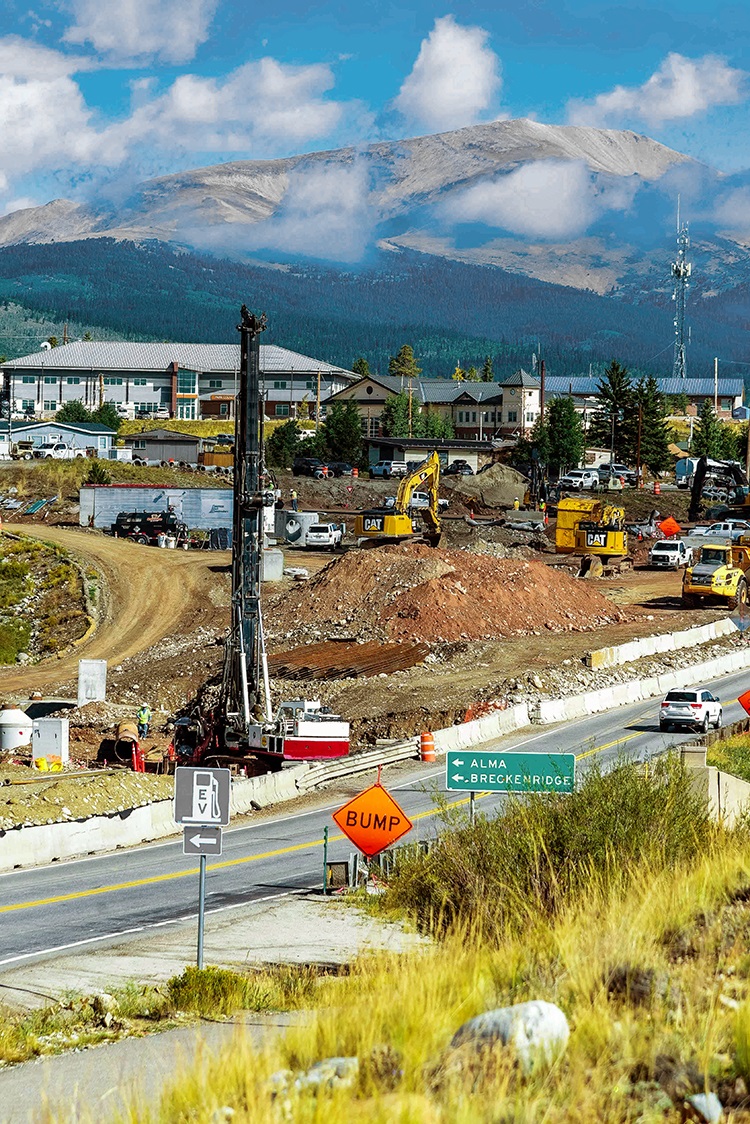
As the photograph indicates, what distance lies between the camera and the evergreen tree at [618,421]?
151250 mm

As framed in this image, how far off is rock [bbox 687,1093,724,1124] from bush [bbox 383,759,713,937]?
812cm

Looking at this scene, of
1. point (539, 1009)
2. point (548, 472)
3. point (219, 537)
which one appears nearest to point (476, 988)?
point (539, 1009)

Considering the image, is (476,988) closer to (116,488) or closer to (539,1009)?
(539,1009)

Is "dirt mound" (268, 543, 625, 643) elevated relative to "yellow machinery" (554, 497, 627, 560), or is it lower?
lower

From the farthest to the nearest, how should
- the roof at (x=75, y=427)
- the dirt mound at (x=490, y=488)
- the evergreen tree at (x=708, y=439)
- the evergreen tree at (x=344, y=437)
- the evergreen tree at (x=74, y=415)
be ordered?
1. the evergreen tree at (x=74, y=415)
2. the evergreen tree at (x=708, y=439)
3. the evergreen tree at (x=344, y=437)
4. the roof at (x=75, y=427)
5. the dirt mound at (x=490, y=488)

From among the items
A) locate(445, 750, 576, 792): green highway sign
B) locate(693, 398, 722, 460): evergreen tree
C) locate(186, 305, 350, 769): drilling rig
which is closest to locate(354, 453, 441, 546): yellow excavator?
locate(186, 305, 350, 769): drilling rig

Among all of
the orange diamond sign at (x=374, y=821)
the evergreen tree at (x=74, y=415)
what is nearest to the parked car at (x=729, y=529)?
the orange diamond sign at (x=374, y=821)

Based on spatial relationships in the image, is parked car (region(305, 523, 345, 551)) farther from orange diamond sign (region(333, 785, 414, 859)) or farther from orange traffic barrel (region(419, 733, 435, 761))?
orange diamond sign (region(333, 785, 414, 859))

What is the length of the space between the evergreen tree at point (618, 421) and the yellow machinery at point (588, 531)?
69.0m

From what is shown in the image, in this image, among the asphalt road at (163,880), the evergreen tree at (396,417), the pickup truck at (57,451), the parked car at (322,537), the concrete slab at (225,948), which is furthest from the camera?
the evergreen tree at (396,417)

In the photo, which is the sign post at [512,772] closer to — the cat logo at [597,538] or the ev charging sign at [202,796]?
the ev charging sign at [202,796]

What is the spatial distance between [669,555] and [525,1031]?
240 ft

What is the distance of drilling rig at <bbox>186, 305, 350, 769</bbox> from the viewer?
130 feet

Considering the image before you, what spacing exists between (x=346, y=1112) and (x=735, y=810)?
18.0 metres
